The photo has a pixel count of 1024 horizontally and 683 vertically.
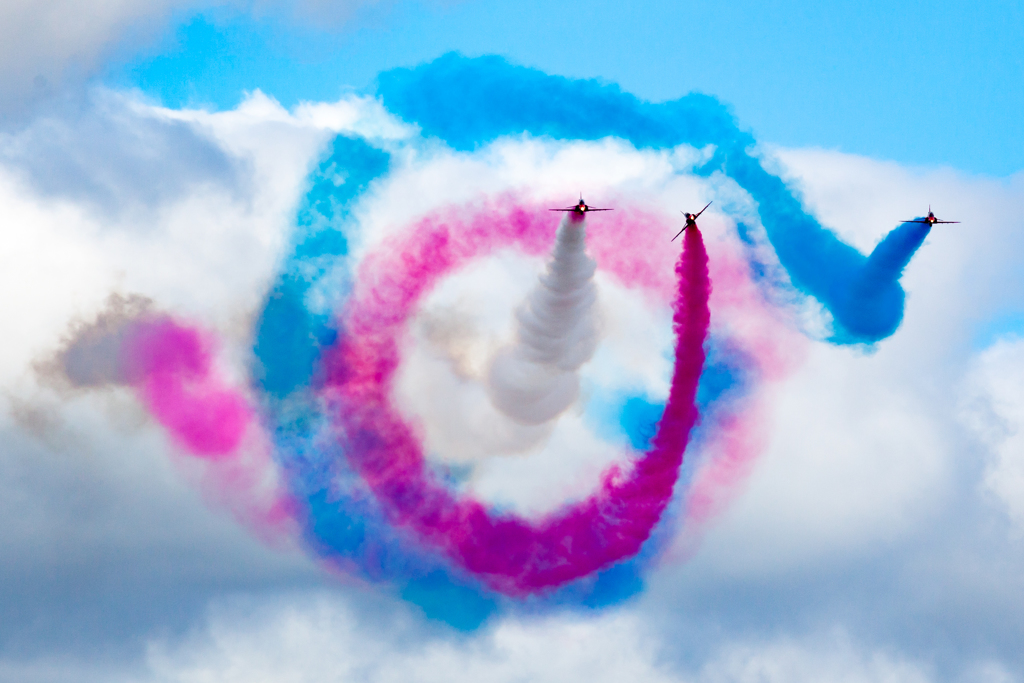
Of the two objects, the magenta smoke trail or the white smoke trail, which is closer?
the white smoke trail

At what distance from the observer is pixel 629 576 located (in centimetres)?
7250

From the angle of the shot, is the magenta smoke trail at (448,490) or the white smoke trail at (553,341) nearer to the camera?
the white smoke trail at (553,341)

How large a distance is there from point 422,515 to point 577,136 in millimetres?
23439

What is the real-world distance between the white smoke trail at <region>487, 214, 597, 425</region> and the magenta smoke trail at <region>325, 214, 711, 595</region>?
4.17 meters

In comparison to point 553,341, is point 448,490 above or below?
below

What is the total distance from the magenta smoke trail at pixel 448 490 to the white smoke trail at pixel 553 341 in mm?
4168

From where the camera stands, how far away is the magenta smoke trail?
6919 centimetres

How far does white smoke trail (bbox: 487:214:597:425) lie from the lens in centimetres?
6431

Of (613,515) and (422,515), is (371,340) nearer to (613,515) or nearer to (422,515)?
(422,515)

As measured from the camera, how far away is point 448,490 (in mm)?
73375

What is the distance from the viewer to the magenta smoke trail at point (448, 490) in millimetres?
69188

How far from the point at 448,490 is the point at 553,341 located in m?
10.9

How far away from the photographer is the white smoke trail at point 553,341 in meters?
64.3

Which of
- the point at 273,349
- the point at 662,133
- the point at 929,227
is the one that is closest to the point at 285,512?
the point at 273,349
